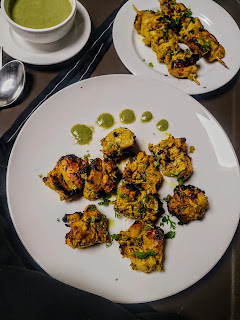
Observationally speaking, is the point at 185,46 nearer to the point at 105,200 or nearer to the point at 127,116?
the point at 127,116

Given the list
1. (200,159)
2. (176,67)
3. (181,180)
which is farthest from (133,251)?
(176,67)

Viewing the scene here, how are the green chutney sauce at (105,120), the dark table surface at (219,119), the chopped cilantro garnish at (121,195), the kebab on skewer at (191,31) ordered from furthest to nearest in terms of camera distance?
the kebab on skewer at (191,31) → the green chutney sauce at (105,120) → the dark table surface at (219,119) → the chopped cilantro garnish at (121,195)

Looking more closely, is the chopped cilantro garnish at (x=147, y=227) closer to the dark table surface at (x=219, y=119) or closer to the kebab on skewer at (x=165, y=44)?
the dark table surface at (x=219, y=119)

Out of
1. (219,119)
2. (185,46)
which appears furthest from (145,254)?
(185,46)

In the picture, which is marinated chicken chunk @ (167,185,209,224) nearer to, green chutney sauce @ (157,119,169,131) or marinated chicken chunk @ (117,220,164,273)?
marinated chicken chunk @ (117,220,164,273)

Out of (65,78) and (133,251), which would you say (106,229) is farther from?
(65,78)

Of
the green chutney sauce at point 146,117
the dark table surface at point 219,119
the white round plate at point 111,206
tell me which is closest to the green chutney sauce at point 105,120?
the white round plate at point 111,206
